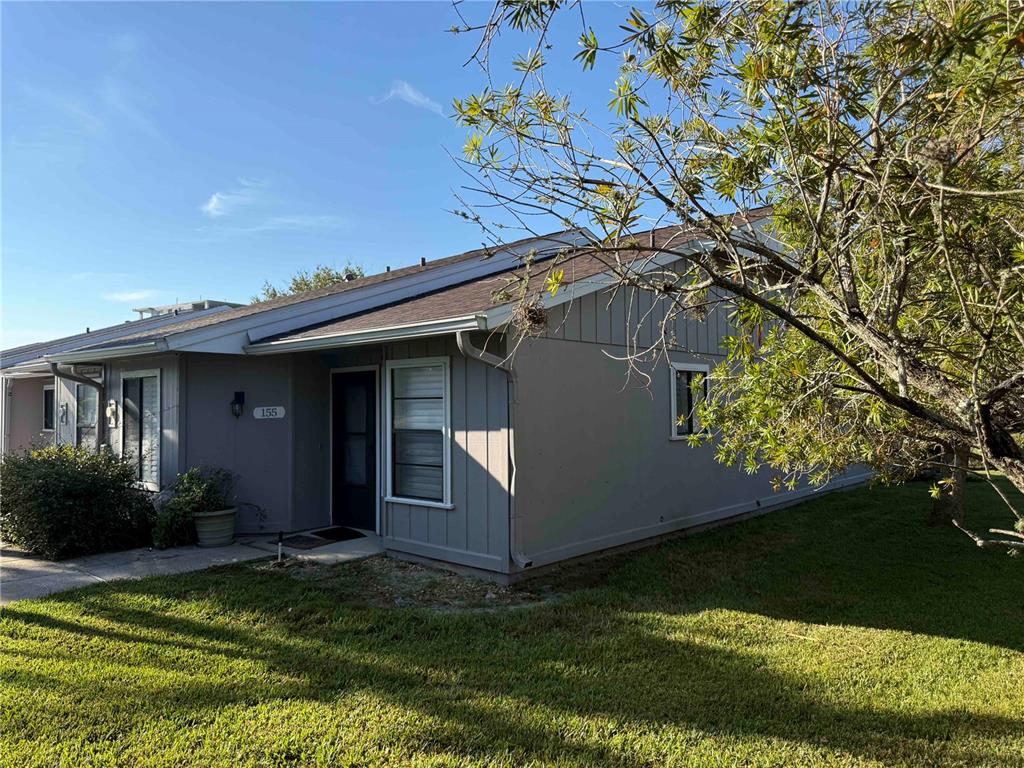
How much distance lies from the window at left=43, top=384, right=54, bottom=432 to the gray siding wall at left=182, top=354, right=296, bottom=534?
934 centimetres

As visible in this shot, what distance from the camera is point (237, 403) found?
8.71m

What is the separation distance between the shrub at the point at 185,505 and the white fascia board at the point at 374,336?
68.7 inches

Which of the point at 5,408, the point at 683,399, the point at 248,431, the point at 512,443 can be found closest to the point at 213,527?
the point at 248,431

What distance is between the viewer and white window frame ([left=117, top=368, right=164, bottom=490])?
30.0 feet

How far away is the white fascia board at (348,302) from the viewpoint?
8016mm

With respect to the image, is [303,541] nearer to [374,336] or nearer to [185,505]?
[185,505]

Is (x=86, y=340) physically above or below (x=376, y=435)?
above

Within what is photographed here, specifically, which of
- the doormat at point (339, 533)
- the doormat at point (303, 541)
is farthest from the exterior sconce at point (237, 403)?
the doormat at point (339, 533)

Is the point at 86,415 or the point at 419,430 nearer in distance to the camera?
A: the point at 419,430

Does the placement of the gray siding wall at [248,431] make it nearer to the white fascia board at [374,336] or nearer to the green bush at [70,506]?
the white fascia board at [374,336]

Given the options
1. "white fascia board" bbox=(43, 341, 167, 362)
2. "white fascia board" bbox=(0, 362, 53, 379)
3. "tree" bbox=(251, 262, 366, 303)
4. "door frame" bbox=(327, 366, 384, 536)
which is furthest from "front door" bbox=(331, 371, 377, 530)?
"tree" bbox=(251, 262, 366, 303)

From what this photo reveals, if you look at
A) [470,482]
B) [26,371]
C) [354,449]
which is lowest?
[470,482]

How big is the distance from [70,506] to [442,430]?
178 inches

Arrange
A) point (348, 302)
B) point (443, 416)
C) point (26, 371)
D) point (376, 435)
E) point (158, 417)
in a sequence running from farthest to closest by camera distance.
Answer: point (26, 371) < point (348, 302) < point (158, 417) < point (376, 435) < point (443, 416)
